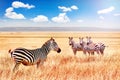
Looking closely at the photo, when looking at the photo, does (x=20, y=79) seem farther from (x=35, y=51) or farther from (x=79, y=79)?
(x=35, y=51)

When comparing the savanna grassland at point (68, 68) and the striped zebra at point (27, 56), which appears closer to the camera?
the savanna grassland at point (68, 68)

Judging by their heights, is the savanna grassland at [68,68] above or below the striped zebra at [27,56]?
below

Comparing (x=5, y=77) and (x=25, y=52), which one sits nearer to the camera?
(x=5, y=77)

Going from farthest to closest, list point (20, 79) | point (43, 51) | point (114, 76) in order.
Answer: point (43, 51), point (114, 76), point (20, 79)

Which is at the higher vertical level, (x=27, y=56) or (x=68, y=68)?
(x=27, y=56)

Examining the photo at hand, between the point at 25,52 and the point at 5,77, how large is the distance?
1970mm

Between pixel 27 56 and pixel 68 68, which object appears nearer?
pixel 27 56

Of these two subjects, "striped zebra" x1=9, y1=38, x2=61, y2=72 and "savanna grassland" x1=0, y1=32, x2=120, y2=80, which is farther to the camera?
"striped zebra" x1=9, y1=38, x2=61, y2=72

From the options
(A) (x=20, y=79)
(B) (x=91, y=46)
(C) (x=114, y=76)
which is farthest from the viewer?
(B) (x=91, y=46)

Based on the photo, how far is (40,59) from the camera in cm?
976

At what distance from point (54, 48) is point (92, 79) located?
3186 millimetres

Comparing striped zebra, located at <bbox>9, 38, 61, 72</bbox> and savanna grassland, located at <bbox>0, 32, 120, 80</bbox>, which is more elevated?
striped zebra, located at <bbox>9, 38, 61, 72</bbox>

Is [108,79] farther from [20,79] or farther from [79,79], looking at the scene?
[20,79]

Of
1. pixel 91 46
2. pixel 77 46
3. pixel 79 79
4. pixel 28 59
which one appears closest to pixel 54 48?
pixel 28 59
